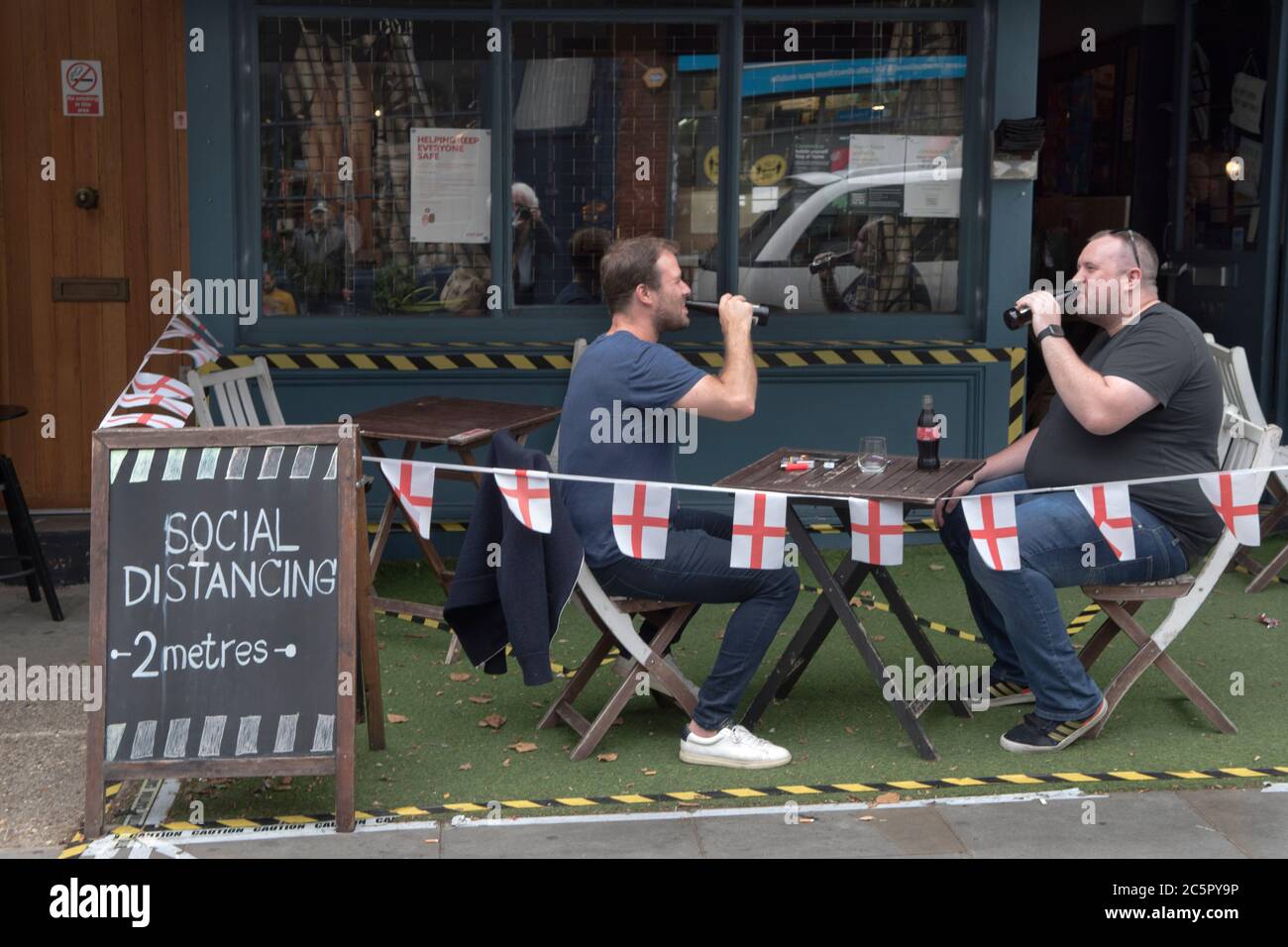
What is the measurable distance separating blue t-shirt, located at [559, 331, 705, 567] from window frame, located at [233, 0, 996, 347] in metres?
2.73

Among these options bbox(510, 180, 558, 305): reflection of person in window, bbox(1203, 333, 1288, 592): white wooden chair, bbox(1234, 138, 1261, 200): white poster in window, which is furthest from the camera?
bbox(1234, 138, 1261, 200): white poster in window

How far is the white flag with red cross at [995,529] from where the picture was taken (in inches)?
197

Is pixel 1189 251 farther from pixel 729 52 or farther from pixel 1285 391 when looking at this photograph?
pixel 729 52

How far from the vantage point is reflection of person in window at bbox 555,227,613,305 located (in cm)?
784

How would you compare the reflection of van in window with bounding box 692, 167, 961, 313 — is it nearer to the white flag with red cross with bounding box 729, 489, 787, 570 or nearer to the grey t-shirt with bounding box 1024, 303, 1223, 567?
the grey t-shirt with bounding box 1024, 303, 1223, 567

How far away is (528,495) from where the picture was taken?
15.8 ft

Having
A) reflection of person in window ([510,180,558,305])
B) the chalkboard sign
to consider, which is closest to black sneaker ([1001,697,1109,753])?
the chalkboard sign

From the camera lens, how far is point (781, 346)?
7.82 m

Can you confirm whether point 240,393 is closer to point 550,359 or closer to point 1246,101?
point 550,359

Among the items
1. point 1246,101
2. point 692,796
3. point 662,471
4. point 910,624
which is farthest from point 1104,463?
point 1246,101

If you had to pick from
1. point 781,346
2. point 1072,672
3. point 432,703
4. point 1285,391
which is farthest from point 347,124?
point 1285,391

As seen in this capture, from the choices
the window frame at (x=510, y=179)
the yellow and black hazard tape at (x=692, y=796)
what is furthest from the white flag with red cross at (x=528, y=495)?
the window frame at (x=510, y=179)

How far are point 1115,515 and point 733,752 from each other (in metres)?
1.39

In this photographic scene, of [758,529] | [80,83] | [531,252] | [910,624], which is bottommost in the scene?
[910,624]
